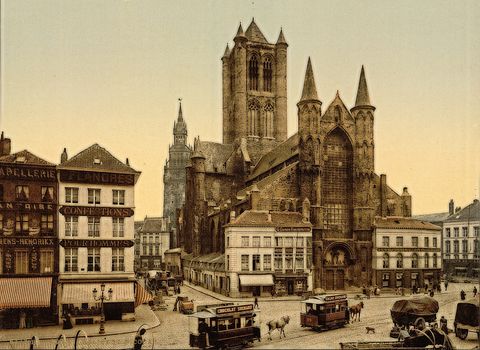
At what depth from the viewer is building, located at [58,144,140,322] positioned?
3781 cm

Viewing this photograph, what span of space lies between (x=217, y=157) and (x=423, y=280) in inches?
1623

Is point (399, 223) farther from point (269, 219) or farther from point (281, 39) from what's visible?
point (281, 39)

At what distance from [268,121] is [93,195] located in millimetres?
64164

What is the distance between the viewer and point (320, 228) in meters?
66.1

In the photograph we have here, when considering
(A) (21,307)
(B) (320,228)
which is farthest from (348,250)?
(A) (21,307)

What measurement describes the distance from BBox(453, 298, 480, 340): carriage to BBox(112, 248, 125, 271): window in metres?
22.5

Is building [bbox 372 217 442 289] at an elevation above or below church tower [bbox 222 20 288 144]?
below

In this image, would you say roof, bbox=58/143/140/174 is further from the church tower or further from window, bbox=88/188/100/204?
the church tower

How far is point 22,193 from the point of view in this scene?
3719 cm

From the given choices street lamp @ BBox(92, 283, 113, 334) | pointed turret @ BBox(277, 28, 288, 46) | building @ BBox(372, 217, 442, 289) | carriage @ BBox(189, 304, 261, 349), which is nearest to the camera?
carriage @ BBox(189, 304, 261, 349)

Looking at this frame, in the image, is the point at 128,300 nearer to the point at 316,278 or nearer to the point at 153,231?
the point at 316,278

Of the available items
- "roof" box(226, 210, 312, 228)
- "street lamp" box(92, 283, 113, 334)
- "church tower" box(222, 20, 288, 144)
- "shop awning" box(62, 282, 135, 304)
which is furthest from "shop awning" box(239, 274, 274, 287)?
"church tower" box(222, 20, 288, 144)

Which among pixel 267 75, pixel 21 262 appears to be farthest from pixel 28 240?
pixel 267 75

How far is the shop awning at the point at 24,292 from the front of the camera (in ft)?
114
